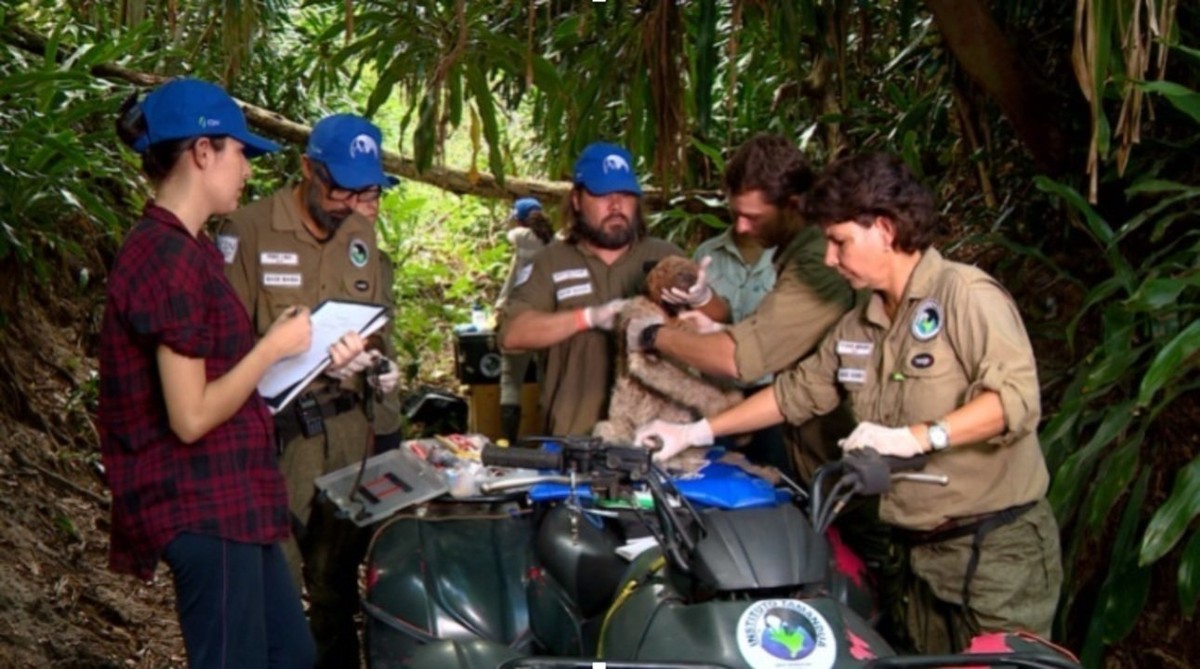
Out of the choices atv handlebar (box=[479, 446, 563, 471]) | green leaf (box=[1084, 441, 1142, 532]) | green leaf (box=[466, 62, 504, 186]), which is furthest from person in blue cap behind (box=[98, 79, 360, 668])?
green leaf (box=[1084, 441, 1142, 532])

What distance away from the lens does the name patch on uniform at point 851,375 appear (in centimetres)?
287

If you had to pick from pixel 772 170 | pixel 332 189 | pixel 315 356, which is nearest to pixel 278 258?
pixel 332 189

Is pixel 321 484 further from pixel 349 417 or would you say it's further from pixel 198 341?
pixel 198 341

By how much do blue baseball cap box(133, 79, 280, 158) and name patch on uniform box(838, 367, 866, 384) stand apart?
1348mm

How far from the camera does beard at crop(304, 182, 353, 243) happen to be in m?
3.64

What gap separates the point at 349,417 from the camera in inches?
145

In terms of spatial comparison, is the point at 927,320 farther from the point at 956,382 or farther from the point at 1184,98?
the point at 1184,98

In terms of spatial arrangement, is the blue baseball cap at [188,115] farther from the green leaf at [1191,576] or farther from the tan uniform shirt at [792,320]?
the green leaf at [1191,576]

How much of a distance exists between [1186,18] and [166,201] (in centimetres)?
312

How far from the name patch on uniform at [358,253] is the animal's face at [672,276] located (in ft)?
2.66

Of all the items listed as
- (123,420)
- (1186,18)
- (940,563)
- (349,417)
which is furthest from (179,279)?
(1186,18)

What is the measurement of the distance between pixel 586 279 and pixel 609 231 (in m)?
0.16

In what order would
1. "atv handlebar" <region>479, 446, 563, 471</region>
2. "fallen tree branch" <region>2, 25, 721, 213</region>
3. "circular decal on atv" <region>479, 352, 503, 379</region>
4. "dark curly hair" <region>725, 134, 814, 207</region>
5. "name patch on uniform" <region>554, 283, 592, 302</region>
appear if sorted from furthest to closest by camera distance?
"circular decal on atv" <region>479, 352, 503, 379</region> → "fallen tree branch" <region>2, 25, 721, 213</region> → "name patch on uniform" <region>554, 283, 592, 302</region> → "dark curly hair" <region>725, 134, 814, 207</region> → "atv handlebar" <region>479, 446, 563, 471</region>

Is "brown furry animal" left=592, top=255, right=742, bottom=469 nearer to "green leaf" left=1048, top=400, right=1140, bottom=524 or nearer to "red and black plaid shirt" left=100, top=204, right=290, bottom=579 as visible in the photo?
"green leaf" left=1048, top=400, right=1140, bottom=524
